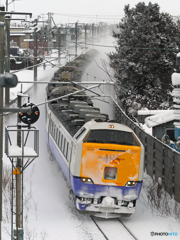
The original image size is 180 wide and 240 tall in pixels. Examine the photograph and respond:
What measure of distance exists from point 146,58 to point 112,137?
28486mm

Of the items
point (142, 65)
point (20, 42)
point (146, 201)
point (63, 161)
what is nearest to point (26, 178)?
point (63, 161)

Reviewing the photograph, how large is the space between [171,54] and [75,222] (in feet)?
104

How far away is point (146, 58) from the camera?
41906mm

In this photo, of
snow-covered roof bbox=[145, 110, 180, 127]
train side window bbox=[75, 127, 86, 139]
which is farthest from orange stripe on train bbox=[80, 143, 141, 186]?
snow-covered roof bbox=[145, 110, 180, 127]

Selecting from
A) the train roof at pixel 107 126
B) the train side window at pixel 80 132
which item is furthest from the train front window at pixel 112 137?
the train side window at pixel 80 132

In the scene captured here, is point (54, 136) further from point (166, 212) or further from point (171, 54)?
point (171, 54)

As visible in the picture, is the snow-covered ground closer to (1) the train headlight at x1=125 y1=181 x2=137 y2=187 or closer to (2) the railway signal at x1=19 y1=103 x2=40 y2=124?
(1) the train headlight at x1=125 y1=181 x2=137 y2=187

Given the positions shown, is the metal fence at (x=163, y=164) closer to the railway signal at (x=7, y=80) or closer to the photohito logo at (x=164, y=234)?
the photohito logo at (x=164, y=234)

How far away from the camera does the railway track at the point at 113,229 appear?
13311 millimetres

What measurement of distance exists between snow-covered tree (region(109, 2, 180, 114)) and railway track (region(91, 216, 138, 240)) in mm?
27134

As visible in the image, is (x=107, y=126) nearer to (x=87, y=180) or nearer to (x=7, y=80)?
(x=87, y=180)

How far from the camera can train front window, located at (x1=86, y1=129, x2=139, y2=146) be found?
46.6 feet

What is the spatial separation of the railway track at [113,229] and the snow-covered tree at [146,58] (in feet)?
89.0

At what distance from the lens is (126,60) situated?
42.4 m
